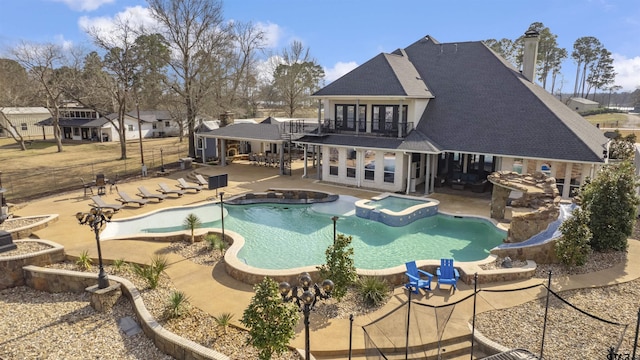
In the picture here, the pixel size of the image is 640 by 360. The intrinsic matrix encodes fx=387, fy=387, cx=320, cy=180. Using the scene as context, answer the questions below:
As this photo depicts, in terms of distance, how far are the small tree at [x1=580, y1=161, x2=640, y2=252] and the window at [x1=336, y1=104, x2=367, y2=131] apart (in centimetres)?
1409

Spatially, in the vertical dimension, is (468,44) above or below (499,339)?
above

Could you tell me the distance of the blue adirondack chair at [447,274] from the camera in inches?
425

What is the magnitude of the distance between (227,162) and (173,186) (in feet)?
25.2

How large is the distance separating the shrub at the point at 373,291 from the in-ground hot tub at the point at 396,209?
23.3ft

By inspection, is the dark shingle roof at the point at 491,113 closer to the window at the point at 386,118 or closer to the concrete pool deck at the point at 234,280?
the window at the point at 386,118

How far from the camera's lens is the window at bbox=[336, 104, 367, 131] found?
81.0 feet

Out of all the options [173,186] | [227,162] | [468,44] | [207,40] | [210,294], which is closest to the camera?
[210,294]

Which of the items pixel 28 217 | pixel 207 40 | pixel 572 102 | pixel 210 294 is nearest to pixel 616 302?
pixel 210 294

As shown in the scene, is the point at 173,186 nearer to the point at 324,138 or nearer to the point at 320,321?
the point at 324,138

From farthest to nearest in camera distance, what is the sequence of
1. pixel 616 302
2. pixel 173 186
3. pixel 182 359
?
1. pixel 173 186
2. pixel 616 302
3. pixel 182 359

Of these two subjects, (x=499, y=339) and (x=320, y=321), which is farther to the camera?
(x=320, y=321)

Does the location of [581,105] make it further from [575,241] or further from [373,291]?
[373,291]

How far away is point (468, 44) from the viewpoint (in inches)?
1063

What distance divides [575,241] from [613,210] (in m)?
2.29
